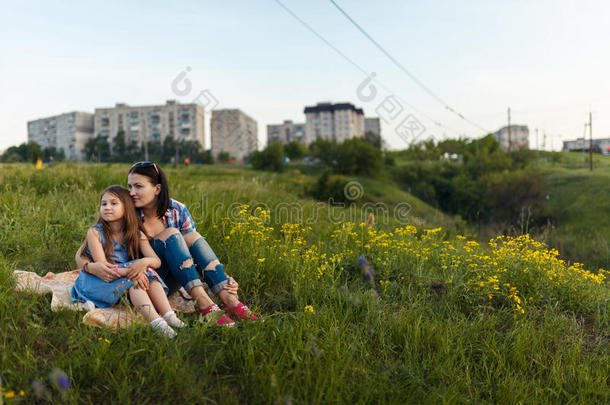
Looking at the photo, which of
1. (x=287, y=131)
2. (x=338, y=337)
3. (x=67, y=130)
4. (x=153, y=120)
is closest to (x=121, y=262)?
(x=338, y=337)

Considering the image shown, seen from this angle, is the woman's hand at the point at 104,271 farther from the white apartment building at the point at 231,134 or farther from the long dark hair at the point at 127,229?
the white apartment building at the point at 231,134

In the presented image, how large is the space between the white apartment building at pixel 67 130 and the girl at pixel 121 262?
93074 millimetres

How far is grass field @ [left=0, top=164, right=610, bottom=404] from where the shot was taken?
2.18 metres

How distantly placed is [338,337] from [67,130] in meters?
102

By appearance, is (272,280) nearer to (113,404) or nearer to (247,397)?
(247,397)

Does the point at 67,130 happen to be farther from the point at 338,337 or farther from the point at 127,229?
the point at 338,337

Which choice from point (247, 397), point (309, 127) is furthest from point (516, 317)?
point (309, 127)

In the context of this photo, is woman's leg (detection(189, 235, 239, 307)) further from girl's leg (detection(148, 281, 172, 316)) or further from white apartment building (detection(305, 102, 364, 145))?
white apartment building (detection(305, 102, 364, 145))

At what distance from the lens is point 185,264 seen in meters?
3.20

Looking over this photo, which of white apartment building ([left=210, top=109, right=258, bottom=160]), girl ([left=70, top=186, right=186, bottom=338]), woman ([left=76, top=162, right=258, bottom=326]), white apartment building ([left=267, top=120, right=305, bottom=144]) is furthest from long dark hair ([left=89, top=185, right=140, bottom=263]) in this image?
white apartment building ([left=267, top=120, right=305, bottom=144])

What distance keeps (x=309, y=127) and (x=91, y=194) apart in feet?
362

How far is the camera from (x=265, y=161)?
198 ft

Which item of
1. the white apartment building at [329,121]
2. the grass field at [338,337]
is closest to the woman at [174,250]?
the grass field at [338,337]

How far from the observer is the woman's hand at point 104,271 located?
2.92m
